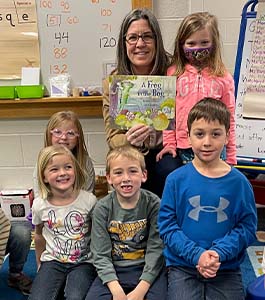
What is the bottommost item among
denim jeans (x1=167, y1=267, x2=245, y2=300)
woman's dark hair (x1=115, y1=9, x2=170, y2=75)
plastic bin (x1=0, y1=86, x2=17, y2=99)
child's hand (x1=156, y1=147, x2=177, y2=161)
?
denim jeans (x1=167, y1=267, x2=245, y2=300)

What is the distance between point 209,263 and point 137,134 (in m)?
0.65

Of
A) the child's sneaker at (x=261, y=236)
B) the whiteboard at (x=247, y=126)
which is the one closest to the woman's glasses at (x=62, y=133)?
the whiteboard at (x=247, y=126)

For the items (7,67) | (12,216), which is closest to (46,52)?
(7,67)

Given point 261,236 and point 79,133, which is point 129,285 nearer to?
point 79,133

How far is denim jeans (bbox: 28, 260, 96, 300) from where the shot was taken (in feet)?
5.10

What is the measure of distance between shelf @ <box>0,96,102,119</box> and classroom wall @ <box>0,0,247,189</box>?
77 millimetres

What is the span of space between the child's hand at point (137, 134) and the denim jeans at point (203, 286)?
57 centimetres

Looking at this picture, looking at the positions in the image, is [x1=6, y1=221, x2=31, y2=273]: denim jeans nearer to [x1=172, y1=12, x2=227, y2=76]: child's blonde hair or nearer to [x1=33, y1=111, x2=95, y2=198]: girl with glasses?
[x1=33, y1=111, x2=95, y2=198]: girl with glasses

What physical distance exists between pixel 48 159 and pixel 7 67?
114 cm

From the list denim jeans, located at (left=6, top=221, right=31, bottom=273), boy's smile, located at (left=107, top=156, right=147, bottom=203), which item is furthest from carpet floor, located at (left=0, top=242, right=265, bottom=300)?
boy's smile, located at (left=107, top=156, right=147, bottom=203)

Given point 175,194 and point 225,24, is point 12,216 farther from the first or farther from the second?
point 225,24

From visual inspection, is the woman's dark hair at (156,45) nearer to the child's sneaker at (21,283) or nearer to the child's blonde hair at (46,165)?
the child's blonde hair at (46,165)

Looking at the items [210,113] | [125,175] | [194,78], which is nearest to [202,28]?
[194,78]

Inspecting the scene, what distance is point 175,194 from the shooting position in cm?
150
